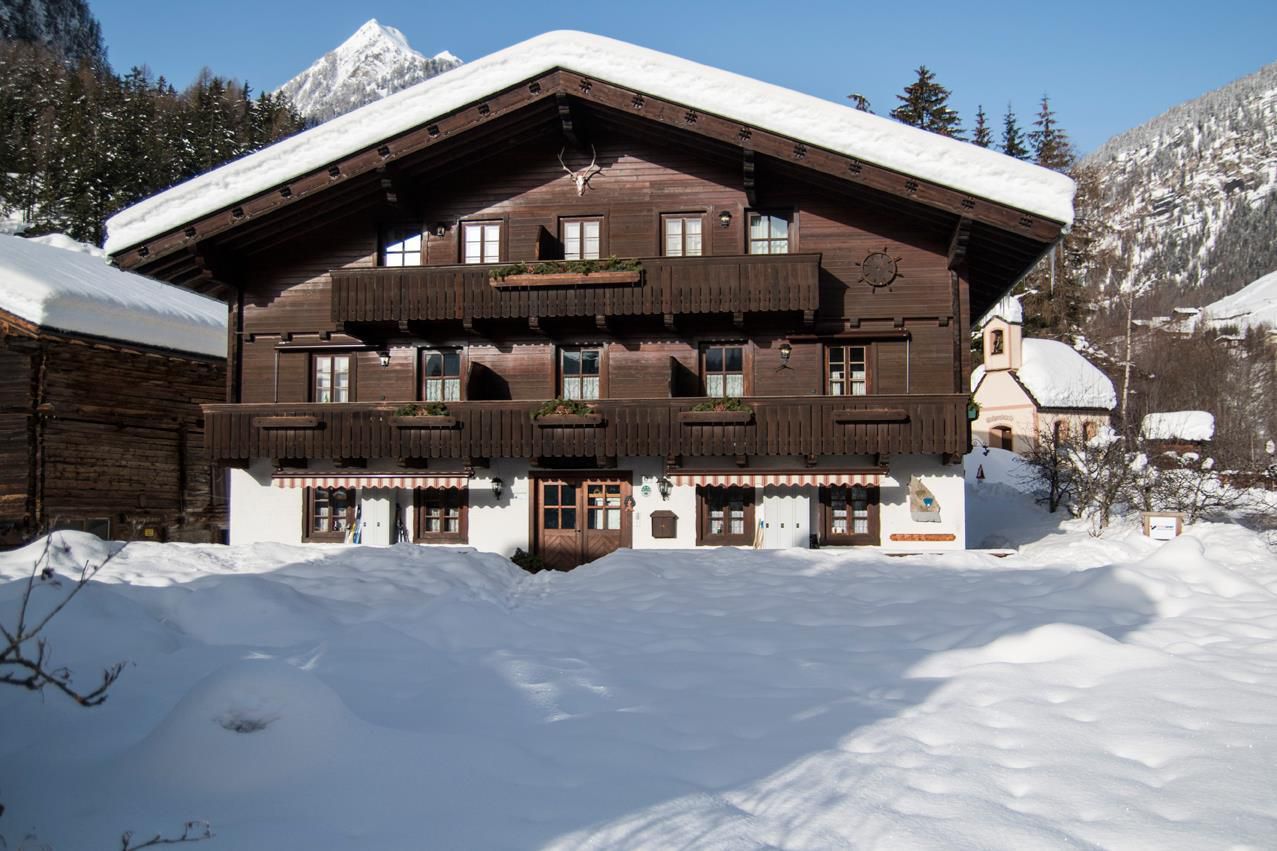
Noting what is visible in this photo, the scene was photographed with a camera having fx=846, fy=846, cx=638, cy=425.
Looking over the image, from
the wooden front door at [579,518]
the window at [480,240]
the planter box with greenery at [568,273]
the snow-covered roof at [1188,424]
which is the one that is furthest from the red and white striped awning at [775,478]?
the snow-covered roof at [1188,424]

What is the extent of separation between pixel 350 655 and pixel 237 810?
2.98 m

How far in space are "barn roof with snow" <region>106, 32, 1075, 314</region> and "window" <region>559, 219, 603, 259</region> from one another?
2.07 metres

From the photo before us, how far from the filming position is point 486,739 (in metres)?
5.31

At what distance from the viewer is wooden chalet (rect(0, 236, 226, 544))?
2127 centimetres

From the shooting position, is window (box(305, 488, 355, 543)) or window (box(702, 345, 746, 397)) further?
window (box(305, 488, 355, 543))

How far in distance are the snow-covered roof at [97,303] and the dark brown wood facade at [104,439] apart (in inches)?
16.0

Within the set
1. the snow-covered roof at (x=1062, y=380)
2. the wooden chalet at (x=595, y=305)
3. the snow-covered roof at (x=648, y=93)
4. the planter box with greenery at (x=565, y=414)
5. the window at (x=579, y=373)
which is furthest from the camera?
the snow-covered roof at (x=1062, y=380)

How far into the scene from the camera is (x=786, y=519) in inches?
670

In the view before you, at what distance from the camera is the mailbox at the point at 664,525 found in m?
17.2

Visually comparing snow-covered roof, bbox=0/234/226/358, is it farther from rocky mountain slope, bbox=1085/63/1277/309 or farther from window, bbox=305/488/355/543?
rocky mountain slope, bbox=1085/63/1277/309

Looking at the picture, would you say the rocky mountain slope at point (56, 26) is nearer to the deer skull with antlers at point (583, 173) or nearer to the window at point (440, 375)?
the window at point (440, 375)

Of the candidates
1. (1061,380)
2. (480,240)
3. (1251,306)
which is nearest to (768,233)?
(480,240)

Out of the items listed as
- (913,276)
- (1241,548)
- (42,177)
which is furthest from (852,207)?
(42,177)

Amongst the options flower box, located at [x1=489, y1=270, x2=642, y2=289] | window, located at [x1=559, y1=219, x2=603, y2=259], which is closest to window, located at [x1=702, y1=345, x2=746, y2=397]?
flower box, located at [x1=489, y1=270, x2=642, y2=289]
